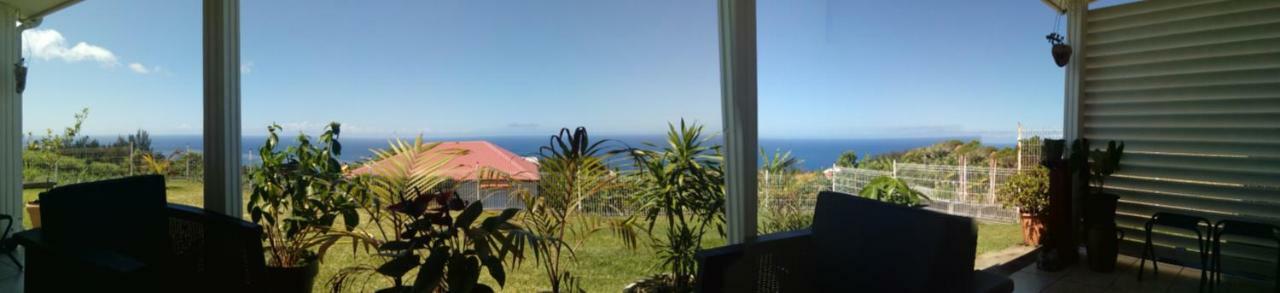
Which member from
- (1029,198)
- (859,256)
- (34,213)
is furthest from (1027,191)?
(34,213)

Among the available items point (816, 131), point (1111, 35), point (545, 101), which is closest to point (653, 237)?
point (816, 131)

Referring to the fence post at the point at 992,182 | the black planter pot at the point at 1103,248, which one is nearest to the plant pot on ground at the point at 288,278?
the fence post at the point at 992,182

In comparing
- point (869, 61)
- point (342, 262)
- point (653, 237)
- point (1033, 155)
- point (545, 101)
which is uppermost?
point (869, 61)

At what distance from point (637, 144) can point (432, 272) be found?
1123 millimetres

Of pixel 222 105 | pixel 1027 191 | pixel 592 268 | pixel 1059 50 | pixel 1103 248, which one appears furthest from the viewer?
pixel 1027 191

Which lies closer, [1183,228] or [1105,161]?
[1183,228]

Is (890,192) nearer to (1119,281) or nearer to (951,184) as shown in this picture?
(951,184)

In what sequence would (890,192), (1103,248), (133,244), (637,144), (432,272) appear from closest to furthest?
(432,272) < (133,244) < (637,144) < (890,192) < (1103,248)

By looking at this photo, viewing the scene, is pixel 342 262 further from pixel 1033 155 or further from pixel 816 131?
pixel 1033 155

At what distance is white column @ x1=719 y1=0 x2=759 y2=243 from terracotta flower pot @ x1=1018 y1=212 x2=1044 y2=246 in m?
3.02

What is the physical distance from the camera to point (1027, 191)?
411 centimetres

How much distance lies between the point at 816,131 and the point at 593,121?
4.78 feet

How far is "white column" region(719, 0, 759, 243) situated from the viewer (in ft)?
7.06

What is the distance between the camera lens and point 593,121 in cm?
389
